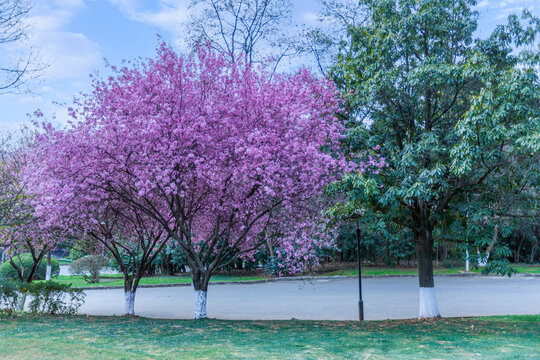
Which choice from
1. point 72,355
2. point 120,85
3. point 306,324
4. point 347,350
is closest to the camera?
point 72,355

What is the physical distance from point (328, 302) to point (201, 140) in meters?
9.43

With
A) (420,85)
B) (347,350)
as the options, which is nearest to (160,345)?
(347,350)

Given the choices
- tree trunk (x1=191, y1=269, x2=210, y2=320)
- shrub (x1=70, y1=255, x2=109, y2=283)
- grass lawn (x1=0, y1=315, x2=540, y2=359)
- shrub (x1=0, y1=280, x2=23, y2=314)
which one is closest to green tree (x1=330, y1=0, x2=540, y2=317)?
grass lawn (x1=0, y1=315, x2=540, y2=359)

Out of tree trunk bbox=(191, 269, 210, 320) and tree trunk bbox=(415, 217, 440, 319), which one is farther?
tree trunk bbox=(415, 217, 440, 319)

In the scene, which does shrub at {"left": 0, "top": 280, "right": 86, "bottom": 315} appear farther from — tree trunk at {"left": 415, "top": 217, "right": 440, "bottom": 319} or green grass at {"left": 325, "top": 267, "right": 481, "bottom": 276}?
green grass at {"left": 325, "top": 267, "right": 481, "bottom": 276}

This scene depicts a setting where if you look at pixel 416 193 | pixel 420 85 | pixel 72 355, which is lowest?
pixel 72 355

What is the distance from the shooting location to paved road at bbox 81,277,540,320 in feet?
42.1

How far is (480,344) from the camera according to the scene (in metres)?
7.71

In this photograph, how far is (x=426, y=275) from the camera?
11.5 meters

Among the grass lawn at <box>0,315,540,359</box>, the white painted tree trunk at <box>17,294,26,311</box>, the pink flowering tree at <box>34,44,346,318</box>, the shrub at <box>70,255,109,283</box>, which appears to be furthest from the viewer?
the shrub at <box>70,255,109,283</box>

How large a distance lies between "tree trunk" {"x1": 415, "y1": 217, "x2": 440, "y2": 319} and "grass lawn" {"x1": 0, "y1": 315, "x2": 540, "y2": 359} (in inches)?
27.6

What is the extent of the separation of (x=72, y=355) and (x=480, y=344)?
6.87 meters

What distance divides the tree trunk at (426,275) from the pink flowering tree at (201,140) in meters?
3.95

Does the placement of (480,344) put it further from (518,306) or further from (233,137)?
(518,306)
